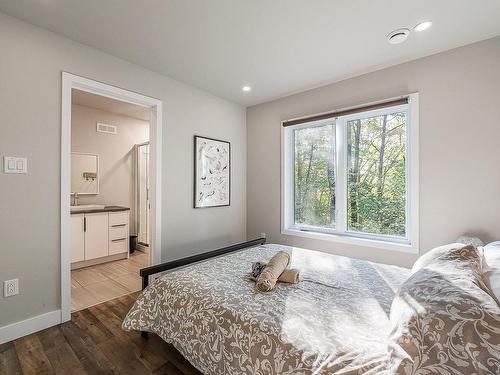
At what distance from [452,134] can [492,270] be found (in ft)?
5.37

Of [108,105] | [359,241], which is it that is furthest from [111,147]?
[359,241]

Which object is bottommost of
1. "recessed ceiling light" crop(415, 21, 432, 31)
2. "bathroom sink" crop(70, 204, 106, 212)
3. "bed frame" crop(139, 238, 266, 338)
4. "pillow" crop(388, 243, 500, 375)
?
"bed frame" crop(139, 238, 266, 338)

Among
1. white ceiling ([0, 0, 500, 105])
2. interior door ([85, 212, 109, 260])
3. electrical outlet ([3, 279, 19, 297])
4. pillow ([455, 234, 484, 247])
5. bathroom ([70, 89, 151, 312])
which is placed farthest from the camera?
interior door ([85, 212, 109, 260])

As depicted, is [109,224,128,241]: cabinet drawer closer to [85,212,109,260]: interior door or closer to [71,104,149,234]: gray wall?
[85,212,109,260]: interior door

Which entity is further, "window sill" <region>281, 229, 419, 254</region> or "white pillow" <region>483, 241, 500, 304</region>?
"window sill" <region>281, 229, 419, 254</region>

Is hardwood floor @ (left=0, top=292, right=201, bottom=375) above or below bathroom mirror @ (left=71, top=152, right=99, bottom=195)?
below

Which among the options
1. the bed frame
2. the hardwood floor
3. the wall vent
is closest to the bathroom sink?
the wall vent

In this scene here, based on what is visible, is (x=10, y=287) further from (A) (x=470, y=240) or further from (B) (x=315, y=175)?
(A) (x=470, y=240)

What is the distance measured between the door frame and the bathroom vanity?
59.6 inches

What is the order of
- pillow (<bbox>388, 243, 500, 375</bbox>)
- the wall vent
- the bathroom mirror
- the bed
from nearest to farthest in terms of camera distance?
pillow (<bbox>388, 243, 500, 375</bbox>) < the bed < the bathroom mirror < the wall vent

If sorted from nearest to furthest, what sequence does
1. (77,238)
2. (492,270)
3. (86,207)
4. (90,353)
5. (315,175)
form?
(492,270) < (90,353) < (315,175) < (77,238) < (86,207)

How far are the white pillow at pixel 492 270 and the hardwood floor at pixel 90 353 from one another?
66.7 inches

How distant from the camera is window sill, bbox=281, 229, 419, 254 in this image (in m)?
2.60

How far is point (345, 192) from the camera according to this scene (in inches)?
123
